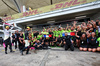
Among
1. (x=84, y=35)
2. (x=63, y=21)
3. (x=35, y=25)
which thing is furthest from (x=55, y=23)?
(x=84, y=35)

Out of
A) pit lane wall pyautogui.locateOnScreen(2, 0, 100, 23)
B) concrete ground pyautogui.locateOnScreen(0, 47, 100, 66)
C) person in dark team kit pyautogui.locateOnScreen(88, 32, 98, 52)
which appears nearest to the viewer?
concrete ground pyautogui.locateOnScreen(0, 47, 100, 66)

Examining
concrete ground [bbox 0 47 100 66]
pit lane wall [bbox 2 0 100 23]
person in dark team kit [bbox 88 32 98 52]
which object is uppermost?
pit lane wall [bbox 2 0 100 23]

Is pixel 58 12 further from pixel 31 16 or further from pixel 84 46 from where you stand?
pixel 84 46

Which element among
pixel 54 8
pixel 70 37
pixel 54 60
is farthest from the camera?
pixel 54 8

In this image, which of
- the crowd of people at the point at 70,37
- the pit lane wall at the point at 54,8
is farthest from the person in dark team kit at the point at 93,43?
the pit lane wall at the point at 54,8

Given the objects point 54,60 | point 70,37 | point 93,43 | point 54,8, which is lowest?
point 54,60

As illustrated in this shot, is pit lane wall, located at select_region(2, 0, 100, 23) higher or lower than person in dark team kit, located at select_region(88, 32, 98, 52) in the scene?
higher

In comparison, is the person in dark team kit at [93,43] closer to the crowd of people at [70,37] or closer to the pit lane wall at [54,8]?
the crowd of people at [70,37]

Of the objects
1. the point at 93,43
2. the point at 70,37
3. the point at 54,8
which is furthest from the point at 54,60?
the point at 54,8

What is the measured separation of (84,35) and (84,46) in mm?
730

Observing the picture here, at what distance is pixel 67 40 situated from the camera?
362 centimetres

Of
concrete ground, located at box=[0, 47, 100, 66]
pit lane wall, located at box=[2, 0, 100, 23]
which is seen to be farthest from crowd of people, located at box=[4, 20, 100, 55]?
pit lane wall, located at box=[2, 0, 100, 23]

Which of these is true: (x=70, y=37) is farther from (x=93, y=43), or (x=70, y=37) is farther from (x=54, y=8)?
(x=54, y=8)

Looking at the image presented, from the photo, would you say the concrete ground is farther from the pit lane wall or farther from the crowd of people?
the pit lane wall
